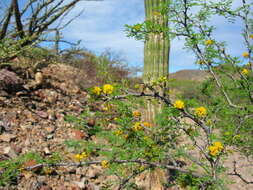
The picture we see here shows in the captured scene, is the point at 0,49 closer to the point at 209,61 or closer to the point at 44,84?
the point at 44,84

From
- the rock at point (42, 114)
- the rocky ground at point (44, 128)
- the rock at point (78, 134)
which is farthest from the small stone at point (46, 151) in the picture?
the rock at point (42, 114)

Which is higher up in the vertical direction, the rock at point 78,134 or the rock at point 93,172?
the rock at point 78,134

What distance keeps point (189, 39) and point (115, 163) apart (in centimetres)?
109

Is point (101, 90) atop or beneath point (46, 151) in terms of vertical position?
atop

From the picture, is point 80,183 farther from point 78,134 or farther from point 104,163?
point 104,163

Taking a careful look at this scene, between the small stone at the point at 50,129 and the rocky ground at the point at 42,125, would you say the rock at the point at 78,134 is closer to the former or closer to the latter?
the rocky ground at the point at 42,125

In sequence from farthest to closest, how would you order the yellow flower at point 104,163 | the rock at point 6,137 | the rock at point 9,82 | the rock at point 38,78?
the rock at point 38,78 → the rock at point 9,82 → the rock at point 6,137 → the yellow flower at point 104,163

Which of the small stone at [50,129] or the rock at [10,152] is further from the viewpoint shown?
the small stone at [50,129]

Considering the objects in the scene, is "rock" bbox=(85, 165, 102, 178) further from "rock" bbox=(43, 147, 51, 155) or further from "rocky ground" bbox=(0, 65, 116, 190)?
"rock" bbox=(43, 147, 51, 155)

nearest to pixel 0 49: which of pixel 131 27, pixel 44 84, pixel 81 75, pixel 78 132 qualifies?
pixel 44 84

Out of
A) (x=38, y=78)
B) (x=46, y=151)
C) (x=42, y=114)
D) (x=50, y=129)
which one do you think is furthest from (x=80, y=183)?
(x=38, y=78)

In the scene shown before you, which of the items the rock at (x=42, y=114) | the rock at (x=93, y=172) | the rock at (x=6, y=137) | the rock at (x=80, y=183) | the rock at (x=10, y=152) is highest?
the rock at (x=42, y=114)

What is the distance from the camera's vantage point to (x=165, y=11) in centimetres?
169

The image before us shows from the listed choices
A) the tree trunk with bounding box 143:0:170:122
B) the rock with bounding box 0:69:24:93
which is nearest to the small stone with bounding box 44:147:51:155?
the tree trunk with bounding box 143:0:170:122
